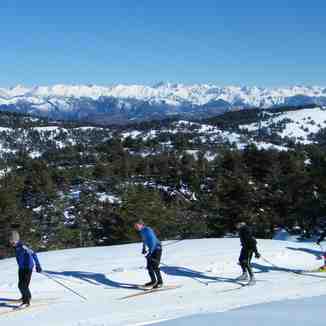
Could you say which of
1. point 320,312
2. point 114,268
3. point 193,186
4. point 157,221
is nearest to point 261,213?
point 157,221

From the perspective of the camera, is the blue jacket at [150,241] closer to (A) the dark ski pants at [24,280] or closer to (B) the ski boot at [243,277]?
(B) the ski boot at [243,277]

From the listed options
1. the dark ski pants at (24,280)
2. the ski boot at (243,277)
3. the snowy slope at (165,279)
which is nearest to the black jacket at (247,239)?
the ski boot at (243,277)

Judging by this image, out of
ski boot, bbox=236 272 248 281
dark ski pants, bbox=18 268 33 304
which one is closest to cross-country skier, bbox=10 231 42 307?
dark ski pants, bbox=18 268 33 304

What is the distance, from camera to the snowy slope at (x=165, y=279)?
38.6 ft

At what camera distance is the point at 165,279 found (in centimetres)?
1506

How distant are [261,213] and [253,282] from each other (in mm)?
26237

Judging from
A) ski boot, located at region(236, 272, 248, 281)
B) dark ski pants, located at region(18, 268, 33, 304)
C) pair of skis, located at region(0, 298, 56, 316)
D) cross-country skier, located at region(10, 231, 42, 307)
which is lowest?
pair of skis, located at region(0, 298, 56, 316)

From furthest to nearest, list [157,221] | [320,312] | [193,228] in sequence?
[193,228] < [157,221] < [320,312]

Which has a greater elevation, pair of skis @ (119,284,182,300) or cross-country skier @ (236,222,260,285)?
cross-country skier @ (236,222,260,285)

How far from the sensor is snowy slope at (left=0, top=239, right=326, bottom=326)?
1177 cm

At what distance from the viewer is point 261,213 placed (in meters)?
39.8

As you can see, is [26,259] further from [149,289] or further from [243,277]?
[243,277]

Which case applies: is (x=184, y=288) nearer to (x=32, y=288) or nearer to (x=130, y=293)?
(x=130, y=293)

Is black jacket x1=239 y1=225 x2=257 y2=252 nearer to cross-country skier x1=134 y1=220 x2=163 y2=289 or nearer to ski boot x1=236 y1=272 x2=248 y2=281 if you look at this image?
ski boot x1=236 y1=272 x2=248 y2=281
